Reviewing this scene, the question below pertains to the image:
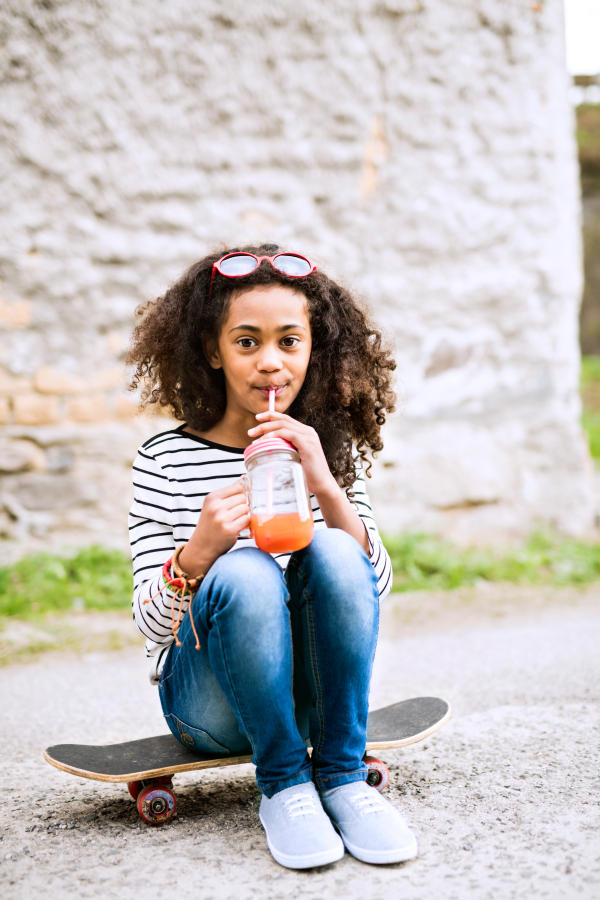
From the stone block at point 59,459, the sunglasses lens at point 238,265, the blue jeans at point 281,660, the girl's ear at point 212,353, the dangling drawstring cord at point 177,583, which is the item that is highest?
the sunglasses lens at point 238,265

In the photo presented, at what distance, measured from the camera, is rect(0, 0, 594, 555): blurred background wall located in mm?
3377

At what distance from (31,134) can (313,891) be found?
3.29 metres

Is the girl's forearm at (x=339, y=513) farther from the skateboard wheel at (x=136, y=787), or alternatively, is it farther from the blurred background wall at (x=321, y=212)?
the blurred background wall at (x=321, y=212)

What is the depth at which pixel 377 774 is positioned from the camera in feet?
4.93

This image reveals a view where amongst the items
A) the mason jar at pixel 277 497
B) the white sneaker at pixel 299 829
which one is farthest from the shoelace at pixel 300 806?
the mason jar at pixel 277 497

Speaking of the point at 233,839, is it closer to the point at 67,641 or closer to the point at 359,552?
the point at 359,552

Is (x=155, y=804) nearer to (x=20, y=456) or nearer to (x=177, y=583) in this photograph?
(x=177, y=583)

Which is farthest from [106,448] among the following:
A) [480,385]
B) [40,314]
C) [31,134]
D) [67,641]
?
[480,385]

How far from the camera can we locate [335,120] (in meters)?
3.69

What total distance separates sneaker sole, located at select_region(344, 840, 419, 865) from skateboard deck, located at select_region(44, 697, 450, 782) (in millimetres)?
249

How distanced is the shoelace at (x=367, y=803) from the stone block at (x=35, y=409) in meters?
2.56

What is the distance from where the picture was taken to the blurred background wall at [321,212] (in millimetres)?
3377

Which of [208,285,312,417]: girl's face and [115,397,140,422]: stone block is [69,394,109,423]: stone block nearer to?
[115,397,140,422]: stone block

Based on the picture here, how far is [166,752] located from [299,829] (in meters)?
0.37
